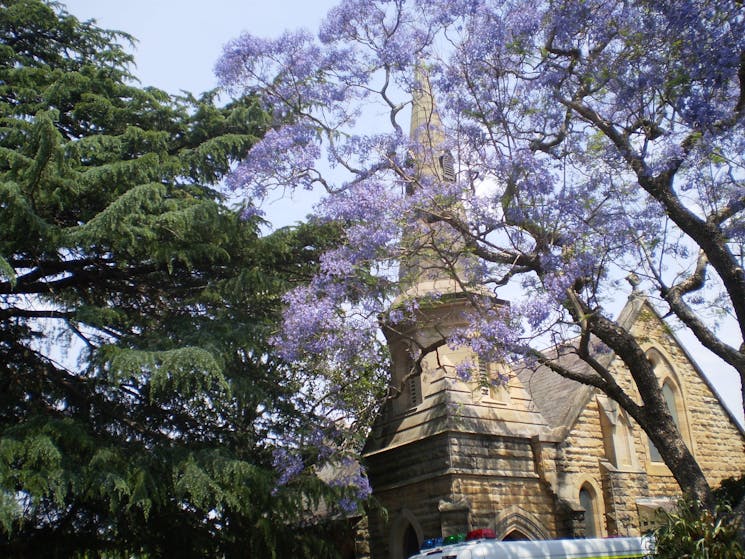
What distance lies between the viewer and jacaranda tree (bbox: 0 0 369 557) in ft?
38.2

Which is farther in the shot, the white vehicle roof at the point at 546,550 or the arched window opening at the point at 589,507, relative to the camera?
the arched window opening at the point at 589,507

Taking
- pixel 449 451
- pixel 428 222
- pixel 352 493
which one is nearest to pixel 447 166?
pixel 428 222

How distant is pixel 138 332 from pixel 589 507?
1049 cm

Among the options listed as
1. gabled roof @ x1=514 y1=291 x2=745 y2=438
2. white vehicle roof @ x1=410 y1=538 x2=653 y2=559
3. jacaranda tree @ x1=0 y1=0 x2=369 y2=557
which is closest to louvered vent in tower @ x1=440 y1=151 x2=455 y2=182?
jacaranda tree @ x1=0 y1=0 x2=369 y2=557

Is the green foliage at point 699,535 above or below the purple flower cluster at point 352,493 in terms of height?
below

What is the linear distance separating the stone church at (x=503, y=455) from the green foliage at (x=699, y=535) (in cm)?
443

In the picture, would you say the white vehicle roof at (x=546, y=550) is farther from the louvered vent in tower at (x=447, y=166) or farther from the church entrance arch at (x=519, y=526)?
the louvered vent in tower at (x=447, y=166)

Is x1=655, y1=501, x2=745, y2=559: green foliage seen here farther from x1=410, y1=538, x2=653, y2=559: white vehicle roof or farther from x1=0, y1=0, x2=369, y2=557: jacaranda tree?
x1=0, y1=0, x2=369, y2=557: jacaranda tree

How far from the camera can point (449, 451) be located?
15.5m

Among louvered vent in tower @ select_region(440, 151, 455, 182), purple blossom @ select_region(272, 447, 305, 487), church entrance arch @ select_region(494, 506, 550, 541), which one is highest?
louvered vent in tower @ select_region(440, 151, 455, 182)

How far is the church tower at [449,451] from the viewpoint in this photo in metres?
15.4

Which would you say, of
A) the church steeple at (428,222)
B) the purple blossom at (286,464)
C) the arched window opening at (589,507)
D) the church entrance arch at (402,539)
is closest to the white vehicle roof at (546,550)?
the purple blossom at (286,464)

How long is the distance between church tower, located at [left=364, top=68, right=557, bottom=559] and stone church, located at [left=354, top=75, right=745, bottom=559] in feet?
0.09

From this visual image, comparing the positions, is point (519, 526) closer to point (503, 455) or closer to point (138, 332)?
point (503, 455)
